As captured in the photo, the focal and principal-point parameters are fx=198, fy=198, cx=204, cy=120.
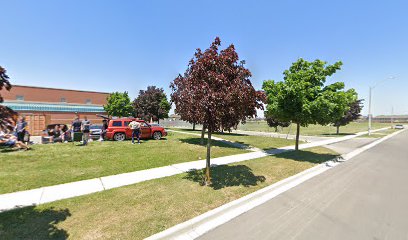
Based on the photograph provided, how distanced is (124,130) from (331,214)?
13624 millimetres

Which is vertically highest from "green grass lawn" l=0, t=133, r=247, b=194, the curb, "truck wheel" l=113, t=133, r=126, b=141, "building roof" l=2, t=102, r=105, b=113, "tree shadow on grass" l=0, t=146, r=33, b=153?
"building roof" l=2, t=102, r=105, b=113

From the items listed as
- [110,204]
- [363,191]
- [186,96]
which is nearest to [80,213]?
[110,204]

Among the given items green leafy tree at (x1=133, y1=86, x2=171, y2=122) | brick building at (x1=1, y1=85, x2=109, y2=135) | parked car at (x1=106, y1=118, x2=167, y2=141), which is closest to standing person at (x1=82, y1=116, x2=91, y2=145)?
parked car at (x1=106, y1=118, x2=167, y2=141)

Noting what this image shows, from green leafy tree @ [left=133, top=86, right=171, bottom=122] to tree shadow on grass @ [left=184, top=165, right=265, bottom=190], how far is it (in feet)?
66.2

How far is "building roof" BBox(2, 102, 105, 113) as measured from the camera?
35987 millimetres

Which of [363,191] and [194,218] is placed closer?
[194,218]

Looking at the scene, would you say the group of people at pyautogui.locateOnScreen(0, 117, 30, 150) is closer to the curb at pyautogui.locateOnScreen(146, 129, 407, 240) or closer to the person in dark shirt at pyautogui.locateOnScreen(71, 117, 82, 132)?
the person in dark shirt at pyautogui.locateOnScreen(71, 117, 82, 132)

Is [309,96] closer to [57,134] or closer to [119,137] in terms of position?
[119,137]

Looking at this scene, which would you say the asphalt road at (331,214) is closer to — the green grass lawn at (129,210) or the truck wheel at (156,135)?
the green grass lawn at (129,210)

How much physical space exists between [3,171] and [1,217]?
4.13m

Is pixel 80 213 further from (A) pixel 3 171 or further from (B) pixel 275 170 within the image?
(B) pixel 275 170

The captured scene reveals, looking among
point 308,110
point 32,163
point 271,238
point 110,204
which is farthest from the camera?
point 308,110

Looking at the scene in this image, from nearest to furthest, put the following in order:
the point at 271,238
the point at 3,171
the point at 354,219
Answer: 1. the point at 271,238
2. the point at 354,219
3. the point at 3,171

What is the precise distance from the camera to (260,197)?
584 cm
